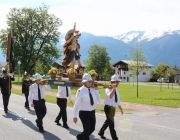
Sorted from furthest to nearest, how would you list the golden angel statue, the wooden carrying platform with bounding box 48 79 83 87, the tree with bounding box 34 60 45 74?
the tree with bounding box 34 60 45 74, the golden angel statue, the wooden carrying platform with bounding box 48 79 83 87

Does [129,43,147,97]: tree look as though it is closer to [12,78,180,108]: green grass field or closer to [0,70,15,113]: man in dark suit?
[12,78,180,108]: green grass field

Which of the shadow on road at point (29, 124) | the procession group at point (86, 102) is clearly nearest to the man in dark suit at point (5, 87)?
the shadow on road at point (29, 124)

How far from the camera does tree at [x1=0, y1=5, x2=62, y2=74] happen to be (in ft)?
180

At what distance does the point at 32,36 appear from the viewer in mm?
55875

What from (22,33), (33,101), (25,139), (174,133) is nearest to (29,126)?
(33,101)

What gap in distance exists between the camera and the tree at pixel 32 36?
5484 cm

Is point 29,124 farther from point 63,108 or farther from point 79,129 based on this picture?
point 79,129

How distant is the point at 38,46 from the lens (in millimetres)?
58312

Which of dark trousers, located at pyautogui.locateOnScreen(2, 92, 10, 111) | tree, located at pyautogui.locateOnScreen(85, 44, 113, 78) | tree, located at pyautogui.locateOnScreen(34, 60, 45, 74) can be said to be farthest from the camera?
tree, located at pyautogui.locateOnScreen(85, 44, 113, 78)

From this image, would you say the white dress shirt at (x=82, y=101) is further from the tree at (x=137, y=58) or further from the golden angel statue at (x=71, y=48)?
the tree at (x=137, y=58)

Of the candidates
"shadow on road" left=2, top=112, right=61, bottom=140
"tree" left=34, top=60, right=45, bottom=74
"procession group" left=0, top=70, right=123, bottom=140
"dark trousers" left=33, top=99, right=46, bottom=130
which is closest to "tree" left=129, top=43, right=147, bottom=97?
"shadow on road" left=2, top=112, right=61, bottom=140

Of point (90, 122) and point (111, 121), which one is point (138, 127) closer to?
point (111, 121)

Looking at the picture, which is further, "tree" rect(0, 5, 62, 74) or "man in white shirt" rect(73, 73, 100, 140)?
"tree" rect(0, 5, 62, 74)

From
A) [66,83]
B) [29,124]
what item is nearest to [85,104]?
[66,83]
